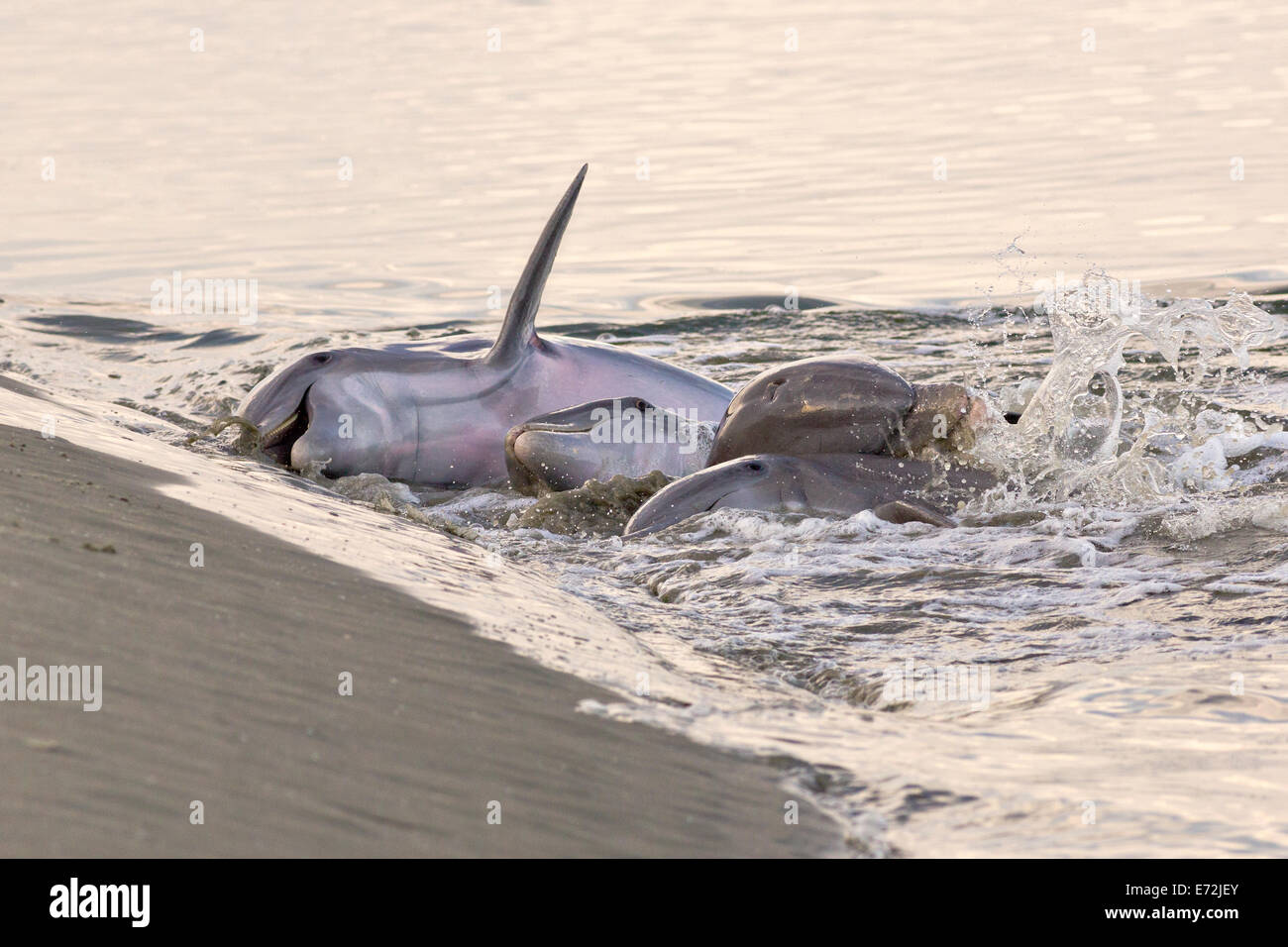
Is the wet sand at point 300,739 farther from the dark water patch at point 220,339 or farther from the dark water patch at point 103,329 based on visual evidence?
the dark water patch at point 103,329

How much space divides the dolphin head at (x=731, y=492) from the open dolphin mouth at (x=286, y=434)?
6.65ft

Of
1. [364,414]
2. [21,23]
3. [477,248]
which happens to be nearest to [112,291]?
[477,248]

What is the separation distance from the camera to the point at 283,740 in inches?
107

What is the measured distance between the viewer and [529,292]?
738 cm

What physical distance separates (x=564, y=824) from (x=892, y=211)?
38.2ft

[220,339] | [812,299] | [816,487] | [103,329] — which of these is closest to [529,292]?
[816,487]

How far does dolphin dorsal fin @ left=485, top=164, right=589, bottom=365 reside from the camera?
24.2 ft

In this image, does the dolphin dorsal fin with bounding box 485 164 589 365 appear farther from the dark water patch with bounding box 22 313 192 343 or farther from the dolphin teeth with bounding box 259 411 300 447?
the dark water patch with bounding box 22 313 192 343

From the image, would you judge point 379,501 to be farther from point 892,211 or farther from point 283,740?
point 892,211

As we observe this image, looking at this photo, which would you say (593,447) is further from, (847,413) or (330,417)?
(330,417)

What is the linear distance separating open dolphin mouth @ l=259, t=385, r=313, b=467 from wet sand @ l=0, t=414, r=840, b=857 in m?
3.32

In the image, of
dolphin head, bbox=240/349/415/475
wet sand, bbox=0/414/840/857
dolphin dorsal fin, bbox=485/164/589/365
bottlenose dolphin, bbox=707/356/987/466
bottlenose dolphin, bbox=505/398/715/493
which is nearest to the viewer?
wet sand, bbox=0/414/840/857

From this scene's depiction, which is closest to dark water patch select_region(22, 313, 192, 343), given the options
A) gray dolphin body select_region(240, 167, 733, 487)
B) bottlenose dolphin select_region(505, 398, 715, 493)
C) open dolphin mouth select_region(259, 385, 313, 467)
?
gray dolphin body select_region(240, 167, 733, 487)

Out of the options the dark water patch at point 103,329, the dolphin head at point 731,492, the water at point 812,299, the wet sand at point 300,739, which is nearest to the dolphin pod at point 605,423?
the dolphin head at point 731,492
